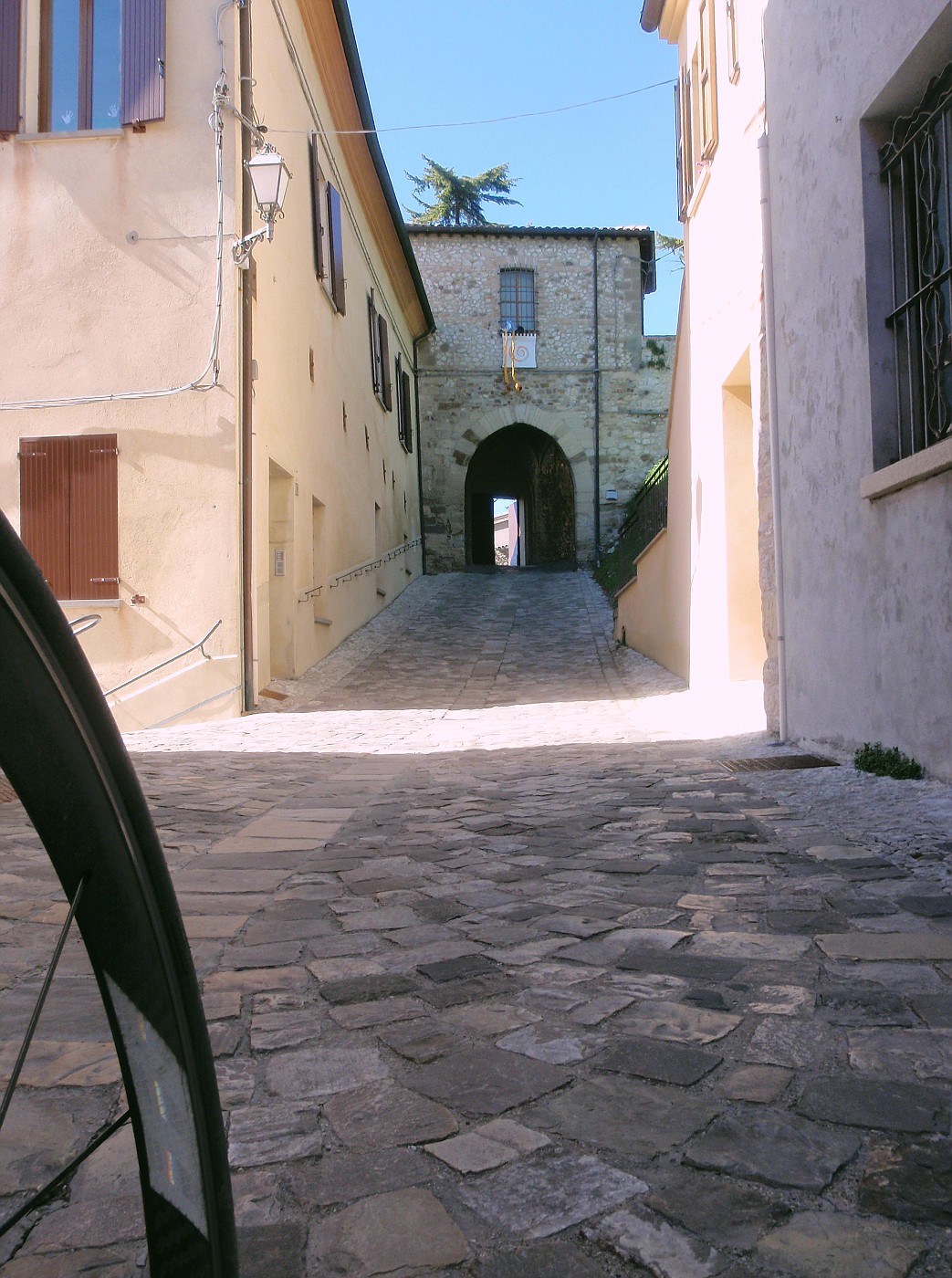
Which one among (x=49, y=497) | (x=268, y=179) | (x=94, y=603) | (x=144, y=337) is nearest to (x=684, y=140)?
(x=268, y=179)

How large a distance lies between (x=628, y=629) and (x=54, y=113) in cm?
911

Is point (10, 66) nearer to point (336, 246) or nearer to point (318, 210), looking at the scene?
point (318, 210)

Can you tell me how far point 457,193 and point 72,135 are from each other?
88.2 feet

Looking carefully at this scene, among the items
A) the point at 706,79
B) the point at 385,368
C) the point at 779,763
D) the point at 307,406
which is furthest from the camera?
the point at 385,368

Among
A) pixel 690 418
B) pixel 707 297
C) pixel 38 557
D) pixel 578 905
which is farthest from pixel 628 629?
pixel 578 905

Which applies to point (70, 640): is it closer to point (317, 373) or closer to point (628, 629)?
point (317, 373)

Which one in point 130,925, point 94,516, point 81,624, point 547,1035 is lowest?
point 547,1035

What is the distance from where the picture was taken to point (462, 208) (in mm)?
35000

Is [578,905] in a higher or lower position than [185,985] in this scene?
lower

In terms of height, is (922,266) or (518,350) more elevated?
(518,350)

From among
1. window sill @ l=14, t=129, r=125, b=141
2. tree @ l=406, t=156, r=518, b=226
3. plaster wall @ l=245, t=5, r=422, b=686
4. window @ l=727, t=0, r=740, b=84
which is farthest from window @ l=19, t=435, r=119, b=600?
tree @ l=406, t=156, r=518, b=226

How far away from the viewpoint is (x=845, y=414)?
18.1 feet

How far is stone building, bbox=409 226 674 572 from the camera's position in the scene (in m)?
25.6

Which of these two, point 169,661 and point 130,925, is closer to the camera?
point 130,925
